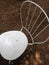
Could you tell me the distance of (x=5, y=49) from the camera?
0.80m

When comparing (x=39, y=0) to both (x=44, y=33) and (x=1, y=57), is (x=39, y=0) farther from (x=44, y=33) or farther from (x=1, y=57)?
(x=1, y=57)

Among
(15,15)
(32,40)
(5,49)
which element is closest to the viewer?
(5,49)

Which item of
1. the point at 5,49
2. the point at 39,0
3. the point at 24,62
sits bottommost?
the point at 24,62

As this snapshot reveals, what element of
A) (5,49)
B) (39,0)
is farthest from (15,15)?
(5,49)

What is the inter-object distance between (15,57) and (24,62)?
0.22 ft

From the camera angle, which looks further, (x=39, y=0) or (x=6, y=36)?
(x=39, y=0)

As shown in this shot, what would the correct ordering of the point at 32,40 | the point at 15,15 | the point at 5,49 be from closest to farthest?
the point at 5,49, the point at 32,40, the point at 15,15

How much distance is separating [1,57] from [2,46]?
0.10 meters

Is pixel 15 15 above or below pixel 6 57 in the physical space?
above

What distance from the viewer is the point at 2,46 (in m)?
0.80

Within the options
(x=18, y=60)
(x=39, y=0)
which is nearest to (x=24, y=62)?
(x=18, y=60)

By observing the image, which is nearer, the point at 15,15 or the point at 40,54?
the point at 40,54

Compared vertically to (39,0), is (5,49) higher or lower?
lower

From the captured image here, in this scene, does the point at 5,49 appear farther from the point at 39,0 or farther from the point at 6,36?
the point at 39,0
